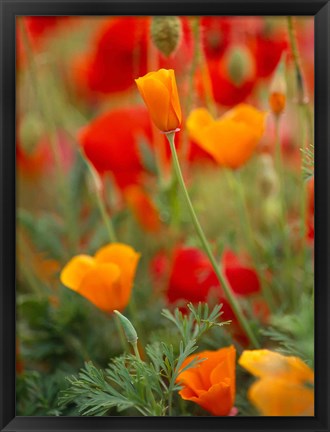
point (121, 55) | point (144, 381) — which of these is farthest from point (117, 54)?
point (144, 381)

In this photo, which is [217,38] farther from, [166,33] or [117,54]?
[166,33]

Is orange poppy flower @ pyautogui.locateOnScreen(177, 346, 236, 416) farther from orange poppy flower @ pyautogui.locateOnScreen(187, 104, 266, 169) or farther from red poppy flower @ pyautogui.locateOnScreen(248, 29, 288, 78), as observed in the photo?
red poppy flower @ pyautogui.locateOnScreen(248, 29, 288, 78)

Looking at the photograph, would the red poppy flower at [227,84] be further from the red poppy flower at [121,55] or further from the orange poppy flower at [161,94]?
the orange poppy flower at [161,94]

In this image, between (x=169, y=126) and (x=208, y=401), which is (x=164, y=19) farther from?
(x=208, y=401)

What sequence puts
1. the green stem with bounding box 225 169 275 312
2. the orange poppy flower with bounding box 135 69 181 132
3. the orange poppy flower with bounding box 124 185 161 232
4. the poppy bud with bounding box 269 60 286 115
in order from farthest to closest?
1. the orange poppy flower with bounding box 124 185 161 232
2. the green stem with bounding box 225 169 275 312
3. the poppy bud with bounding box 269 60 286 115
4. the orange poppy flower with bounding box 135 69 181 132

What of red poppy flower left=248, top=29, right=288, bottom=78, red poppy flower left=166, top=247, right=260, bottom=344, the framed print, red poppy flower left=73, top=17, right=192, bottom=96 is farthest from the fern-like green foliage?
red poppy flower left=248, top=29, right=288, bottom=78

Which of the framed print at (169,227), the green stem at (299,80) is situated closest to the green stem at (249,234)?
the framed print at (169,227)

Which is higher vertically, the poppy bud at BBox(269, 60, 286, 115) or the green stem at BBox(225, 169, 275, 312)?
the poppy bud at BBox(269, 60, 286, 115)
